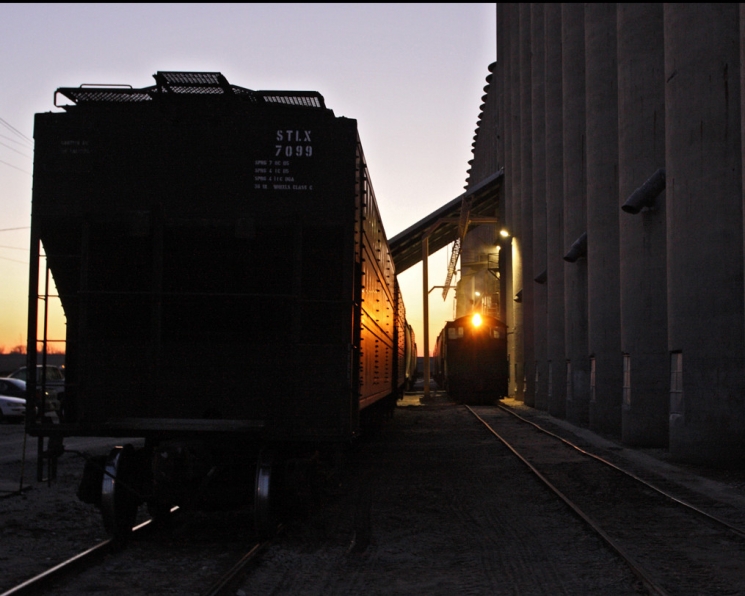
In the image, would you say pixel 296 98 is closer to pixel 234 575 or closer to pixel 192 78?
pixel 192 78

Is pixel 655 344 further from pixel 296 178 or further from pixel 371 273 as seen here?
pixel 296 178

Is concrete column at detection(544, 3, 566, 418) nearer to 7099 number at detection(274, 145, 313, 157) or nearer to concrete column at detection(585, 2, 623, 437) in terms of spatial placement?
concrete column at detection(585, 2, 623, 437)

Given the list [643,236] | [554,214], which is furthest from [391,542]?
[554,214]

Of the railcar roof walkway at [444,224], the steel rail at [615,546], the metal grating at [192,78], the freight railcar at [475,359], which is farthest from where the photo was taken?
the railcar roof walkway at [444,224]

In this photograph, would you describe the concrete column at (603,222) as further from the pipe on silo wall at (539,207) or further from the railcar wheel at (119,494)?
the railcar wheel at (119,494)

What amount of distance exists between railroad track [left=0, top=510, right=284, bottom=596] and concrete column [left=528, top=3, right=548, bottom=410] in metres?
29.2

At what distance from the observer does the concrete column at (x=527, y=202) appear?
41.7 metres

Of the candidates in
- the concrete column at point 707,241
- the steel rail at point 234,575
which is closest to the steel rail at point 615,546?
the steel rail at point 234,575

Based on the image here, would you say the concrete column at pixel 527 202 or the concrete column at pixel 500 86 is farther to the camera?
the concrete column at pixel 500 86

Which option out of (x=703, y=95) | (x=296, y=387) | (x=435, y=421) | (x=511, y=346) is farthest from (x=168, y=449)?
(x=511, y=346)

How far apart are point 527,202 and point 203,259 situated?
3643 cm

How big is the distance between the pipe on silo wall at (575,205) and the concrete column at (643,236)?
25.0ft

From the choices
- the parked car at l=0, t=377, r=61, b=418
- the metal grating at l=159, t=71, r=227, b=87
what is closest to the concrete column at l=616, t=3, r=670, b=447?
the metal grating at l=159, t=71, r=227, b=87

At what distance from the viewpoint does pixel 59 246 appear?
29.1 ft
